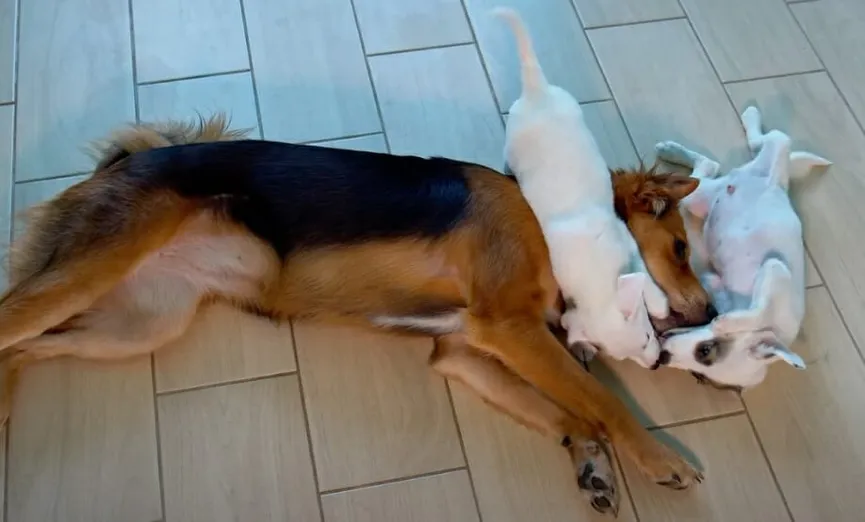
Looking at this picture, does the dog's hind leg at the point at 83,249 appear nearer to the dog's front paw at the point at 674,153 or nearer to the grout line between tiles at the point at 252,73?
the grout line between tiles at the point at 252,73

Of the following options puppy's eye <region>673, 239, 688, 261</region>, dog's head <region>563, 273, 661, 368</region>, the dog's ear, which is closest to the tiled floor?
dog's head <region>563, 273, 661, 368</region>

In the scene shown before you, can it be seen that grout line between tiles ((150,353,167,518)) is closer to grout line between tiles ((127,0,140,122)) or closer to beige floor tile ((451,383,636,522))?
beige floor tile ((451,383,636,522))

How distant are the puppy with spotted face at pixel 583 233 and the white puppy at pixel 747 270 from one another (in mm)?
154

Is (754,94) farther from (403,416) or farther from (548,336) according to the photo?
(403,416)

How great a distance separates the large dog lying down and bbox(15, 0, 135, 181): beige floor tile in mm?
428

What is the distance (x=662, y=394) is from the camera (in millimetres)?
2596

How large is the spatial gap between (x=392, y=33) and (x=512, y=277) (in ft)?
4.16

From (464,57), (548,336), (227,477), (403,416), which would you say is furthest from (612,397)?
(464,57)

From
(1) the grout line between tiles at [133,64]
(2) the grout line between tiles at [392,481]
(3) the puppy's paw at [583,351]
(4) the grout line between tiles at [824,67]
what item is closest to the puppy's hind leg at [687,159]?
(4) the grout line between tiles at [824,67]

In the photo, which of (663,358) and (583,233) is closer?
(583,233)

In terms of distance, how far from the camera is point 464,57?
10.8 feet

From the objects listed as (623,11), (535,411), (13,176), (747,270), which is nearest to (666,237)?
(747,270)

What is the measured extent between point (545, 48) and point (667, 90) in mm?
453

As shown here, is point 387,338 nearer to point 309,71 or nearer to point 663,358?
point 663,358
